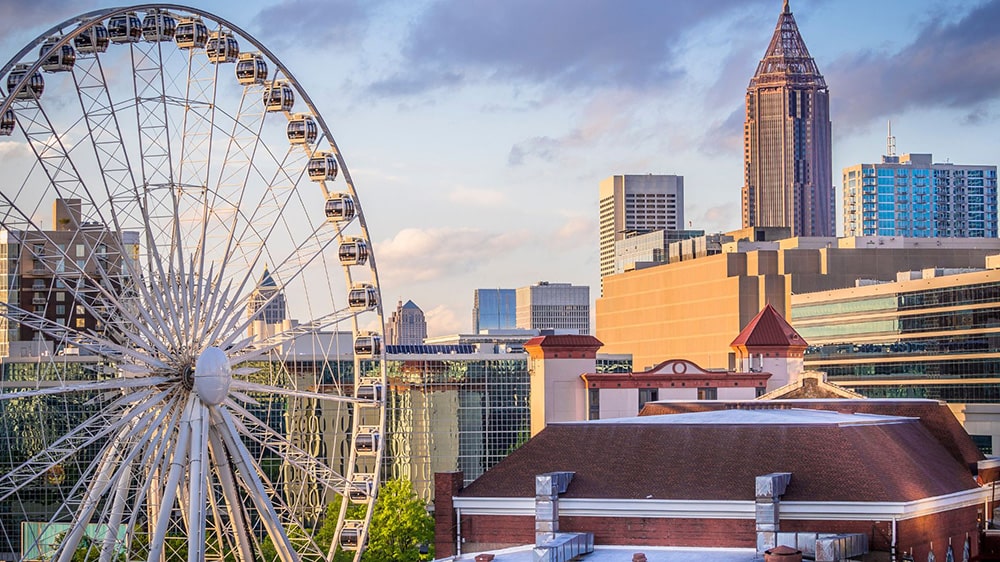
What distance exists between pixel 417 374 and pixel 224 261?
91.7m

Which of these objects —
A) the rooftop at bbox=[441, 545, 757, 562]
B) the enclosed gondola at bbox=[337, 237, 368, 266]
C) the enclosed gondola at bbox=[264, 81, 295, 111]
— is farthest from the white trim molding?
the enclosed gondola at bbox=[264, 81, 295, 111]

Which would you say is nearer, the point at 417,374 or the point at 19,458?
the point at 19,458

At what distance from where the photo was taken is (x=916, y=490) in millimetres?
82125

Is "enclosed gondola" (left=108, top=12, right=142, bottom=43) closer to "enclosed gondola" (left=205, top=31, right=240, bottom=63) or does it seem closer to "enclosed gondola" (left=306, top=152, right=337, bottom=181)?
"enclosed gondola" (left=205, top=31, right=240, bottom=63)

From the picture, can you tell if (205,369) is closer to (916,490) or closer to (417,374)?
(916,490)

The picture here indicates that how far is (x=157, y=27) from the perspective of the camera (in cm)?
8094

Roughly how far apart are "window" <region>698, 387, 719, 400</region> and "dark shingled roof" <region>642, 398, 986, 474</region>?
18.0 metres

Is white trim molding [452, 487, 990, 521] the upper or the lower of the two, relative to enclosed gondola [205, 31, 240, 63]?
lower

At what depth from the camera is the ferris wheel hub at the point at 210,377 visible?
237 ft

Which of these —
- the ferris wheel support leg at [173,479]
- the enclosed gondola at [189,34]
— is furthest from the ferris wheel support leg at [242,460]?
the enclosed gondola at [189,34]

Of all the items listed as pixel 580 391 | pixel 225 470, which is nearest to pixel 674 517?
pixel 225 470

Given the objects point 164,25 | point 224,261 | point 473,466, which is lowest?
point 473,466

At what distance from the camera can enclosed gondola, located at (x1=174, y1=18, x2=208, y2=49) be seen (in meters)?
82.7

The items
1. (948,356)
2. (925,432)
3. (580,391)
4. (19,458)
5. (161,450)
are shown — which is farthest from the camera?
(948,356)
